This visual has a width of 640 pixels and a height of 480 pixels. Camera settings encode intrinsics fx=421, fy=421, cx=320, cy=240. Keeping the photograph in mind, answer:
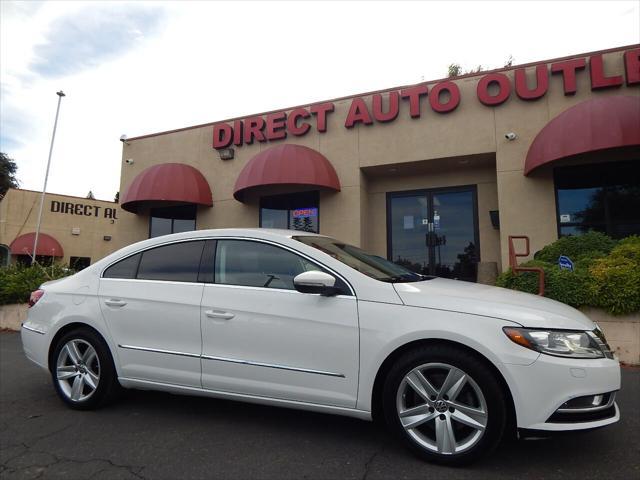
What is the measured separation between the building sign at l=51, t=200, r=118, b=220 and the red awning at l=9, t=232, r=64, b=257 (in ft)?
5.69

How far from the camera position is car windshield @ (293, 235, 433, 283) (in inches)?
122

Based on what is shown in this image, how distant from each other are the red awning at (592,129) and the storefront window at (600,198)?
106 centimetres

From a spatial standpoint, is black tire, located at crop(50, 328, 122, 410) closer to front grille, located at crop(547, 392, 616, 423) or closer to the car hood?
the car hood

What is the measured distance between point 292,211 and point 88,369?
7741 mm

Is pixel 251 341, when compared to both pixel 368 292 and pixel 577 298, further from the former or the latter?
pixel 577 298

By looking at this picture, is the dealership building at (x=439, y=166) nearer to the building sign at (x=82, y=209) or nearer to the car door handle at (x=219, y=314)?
the car door handle at (x=219, y=314)

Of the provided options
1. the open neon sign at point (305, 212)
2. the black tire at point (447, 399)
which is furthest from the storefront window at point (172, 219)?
the black tire at point (447, 399)

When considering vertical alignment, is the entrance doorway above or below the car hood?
above

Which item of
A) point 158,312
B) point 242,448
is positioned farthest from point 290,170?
point 242,448

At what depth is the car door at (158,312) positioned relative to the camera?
10.4 ft

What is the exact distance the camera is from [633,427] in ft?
10.4

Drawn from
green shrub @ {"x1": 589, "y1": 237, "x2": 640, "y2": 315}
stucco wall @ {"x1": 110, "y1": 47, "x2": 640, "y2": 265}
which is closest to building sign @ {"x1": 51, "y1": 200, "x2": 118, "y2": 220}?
stucco wall @ {"x1": 110, "y1": 47, "x2": 640, "y2": 265}

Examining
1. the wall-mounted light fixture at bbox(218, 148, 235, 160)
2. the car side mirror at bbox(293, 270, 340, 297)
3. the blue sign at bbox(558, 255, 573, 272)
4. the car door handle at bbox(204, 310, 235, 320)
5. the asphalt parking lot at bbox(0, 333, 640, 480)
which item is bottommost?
the asphalt parking lot at bbox(0, 333, 640, 480)

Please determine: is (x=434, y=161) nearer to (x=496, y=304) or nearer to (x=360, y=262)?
(x=360, y=262)
